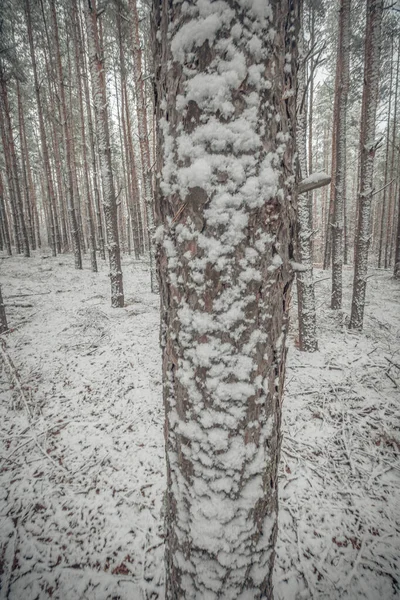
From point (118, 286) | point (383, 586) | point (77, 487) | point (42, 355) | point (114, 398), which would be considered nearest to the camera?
point (383, 586)

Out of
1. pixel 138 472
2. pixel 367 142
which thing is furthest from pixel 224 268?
pixel 367 142

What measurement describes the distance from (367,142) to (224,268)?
647 cm

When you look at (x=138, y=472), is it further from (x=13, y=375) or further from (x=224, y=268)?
(x=224, y=268)

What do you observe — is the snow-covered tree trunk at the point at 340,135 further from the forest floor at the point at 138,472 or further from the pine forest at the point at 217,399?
the forest floor at the point at 138,472

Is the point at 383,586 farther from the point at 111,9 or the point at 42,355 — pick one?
the point at 111,9

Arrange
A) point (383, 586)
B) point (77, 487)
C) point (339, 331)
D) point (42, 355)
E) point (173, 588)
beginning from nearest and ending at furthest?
point (173, 588), point (383, 586), point (77, 487), point (42, 355), point (339, 331)

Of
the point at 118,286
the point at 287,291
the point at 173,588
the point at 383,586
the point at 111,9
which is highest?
the point at 111,9

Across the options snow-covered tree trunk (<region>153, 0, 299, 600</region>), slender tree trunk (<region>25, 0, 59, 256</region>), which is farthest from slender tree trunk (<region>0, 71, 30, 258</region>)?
snow-covered tree trunk (<region>153, 0, 299, 600</region>)

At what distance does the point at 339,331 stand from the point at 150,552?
5599 millimetres

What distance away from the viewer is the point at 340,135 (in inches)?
248

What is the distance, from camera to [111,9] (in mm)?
8719

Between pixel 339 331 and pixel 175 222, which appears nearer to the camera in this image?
pixel 175 222

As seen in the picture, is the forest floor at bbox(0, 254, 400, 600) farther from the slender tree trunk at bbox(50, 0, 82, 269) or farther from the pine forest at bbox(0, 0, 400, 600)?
the slender tree trunk at bbox(50, 0, 82, 269)

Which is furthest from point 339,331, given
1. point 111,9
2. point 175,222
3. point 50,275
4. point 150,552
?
point 111,9
